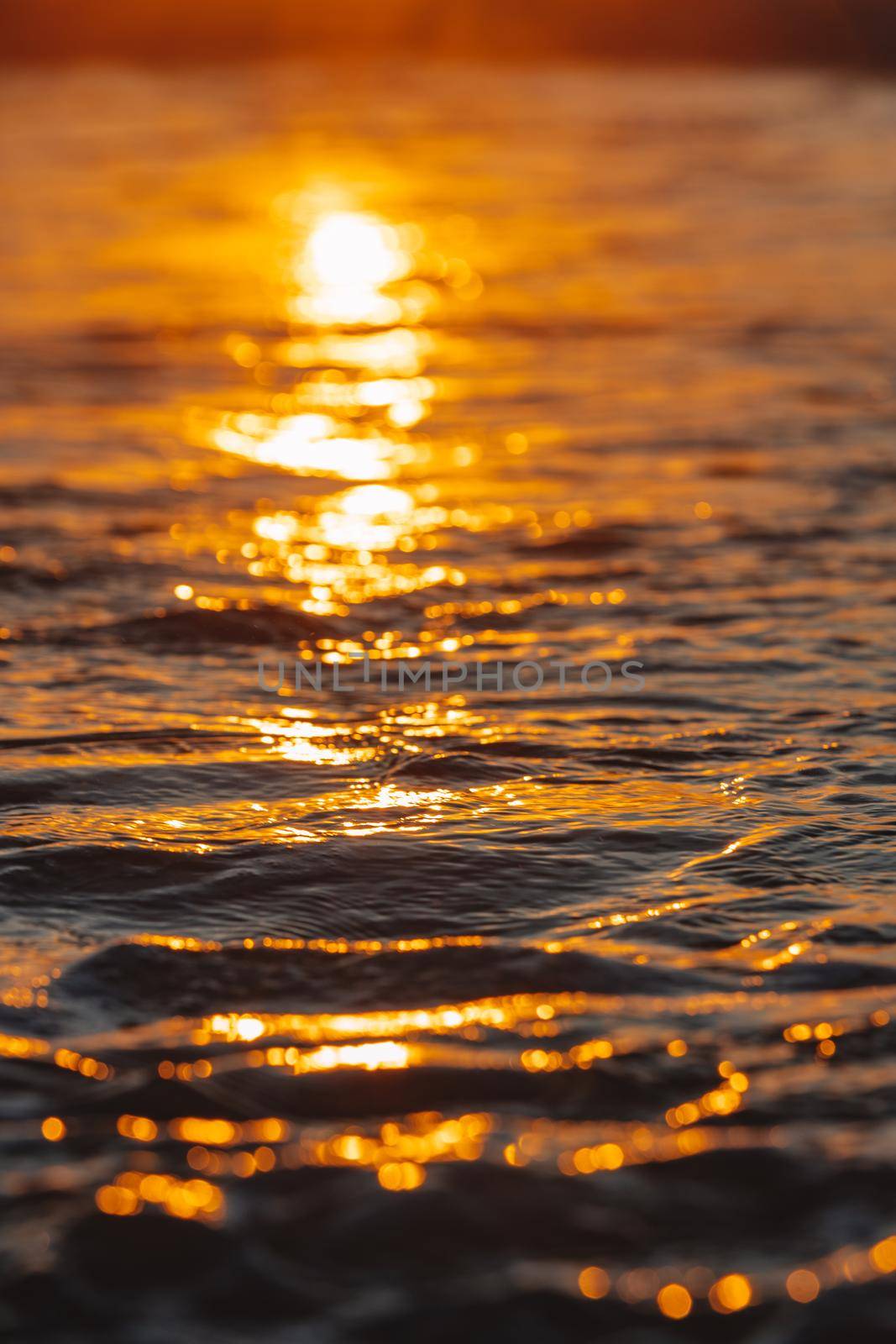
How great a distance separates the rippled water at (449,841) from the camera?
2.54 m

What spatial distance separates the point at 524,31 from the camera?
28703mm

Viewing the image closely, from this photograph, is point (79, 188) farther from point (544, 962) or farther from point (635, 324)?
point (544, 962)

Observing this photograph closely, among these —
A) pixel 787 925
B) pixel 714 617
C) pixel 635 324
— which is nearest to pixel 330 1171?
pixel 787 925

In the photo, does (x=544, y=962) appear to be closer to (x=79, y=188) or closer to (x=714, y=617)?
(x=714, y=617)

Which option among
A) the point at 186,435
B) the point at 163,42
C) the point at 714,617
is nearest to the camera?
the point at 714,617

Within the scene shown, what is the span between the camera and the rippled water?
2.54 m

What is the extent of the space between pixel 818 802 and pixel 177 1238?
6.58 ft

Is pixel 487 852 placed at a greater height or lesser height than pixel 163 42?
lesser

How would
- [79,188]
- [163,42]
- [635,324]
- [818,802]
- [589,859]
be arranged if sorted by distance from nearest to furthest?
[589,859] < [818,802] < [635,324] < [79,188] < [163,42]

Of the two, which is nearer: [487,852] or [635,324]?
[487,852]

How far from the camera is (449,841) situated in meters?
3.86

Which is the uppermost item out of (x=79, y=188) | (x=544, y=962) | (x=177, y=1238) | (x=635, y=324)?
(x=79, y=188)

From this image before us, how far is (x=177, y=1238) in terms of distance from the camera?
254 centimetres

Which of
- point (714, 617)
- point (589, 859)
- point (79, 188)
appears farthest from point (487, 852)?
point (79, 188)
